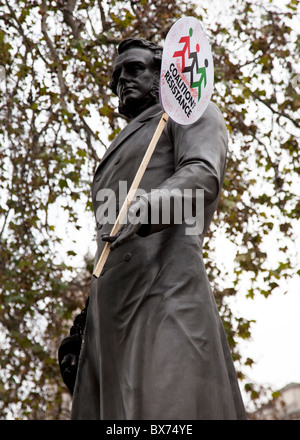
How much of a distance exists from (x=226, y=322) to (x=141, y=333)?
25.0ft

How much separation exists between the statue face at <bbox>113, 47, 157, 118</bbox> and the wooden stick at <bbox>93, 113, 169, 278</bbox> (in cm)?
43

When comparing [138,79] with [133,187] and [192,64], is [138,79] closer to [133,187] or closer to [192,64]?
[192,64]

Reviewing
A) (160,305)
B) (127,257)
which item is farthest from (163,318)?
(127,257)

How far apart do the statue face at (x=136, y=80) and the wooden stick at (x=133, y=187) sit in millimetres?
432

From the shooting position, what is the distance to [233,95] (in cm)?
1126

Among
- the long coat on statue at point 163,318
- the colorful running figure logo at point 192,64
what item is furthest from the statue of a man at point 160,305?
the colorful running figure logo at point 192,64

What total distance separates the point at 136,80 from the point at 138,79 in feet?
0.04

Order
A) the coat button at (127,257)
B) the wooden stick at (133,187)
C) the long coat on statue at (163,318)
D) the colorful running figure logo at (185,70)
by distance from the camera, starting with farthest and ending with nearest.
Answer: the colorful running figure logo at (185,70), the coat button at (127,257), the wooden stick at (133,187), the long coat on statue at (163,318)

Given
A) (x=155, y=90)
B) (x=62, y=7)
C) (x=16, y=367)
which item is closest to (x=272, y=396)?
(x=16, y=367)

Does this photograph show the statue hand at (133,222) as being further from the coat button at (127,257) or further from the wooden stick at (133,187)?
the coat button at (127,257)

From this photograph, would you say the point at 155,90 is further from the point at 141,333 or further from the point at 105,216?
the point at 141,333

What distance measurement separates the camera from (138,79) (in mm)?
4309

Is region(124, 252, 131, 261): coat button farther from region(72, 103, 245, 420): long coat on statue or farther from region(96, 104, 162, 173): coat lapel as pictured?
region(96, 104, 162, 173): coat lapel

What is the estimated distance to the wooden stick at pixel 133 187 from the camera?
3419mm
